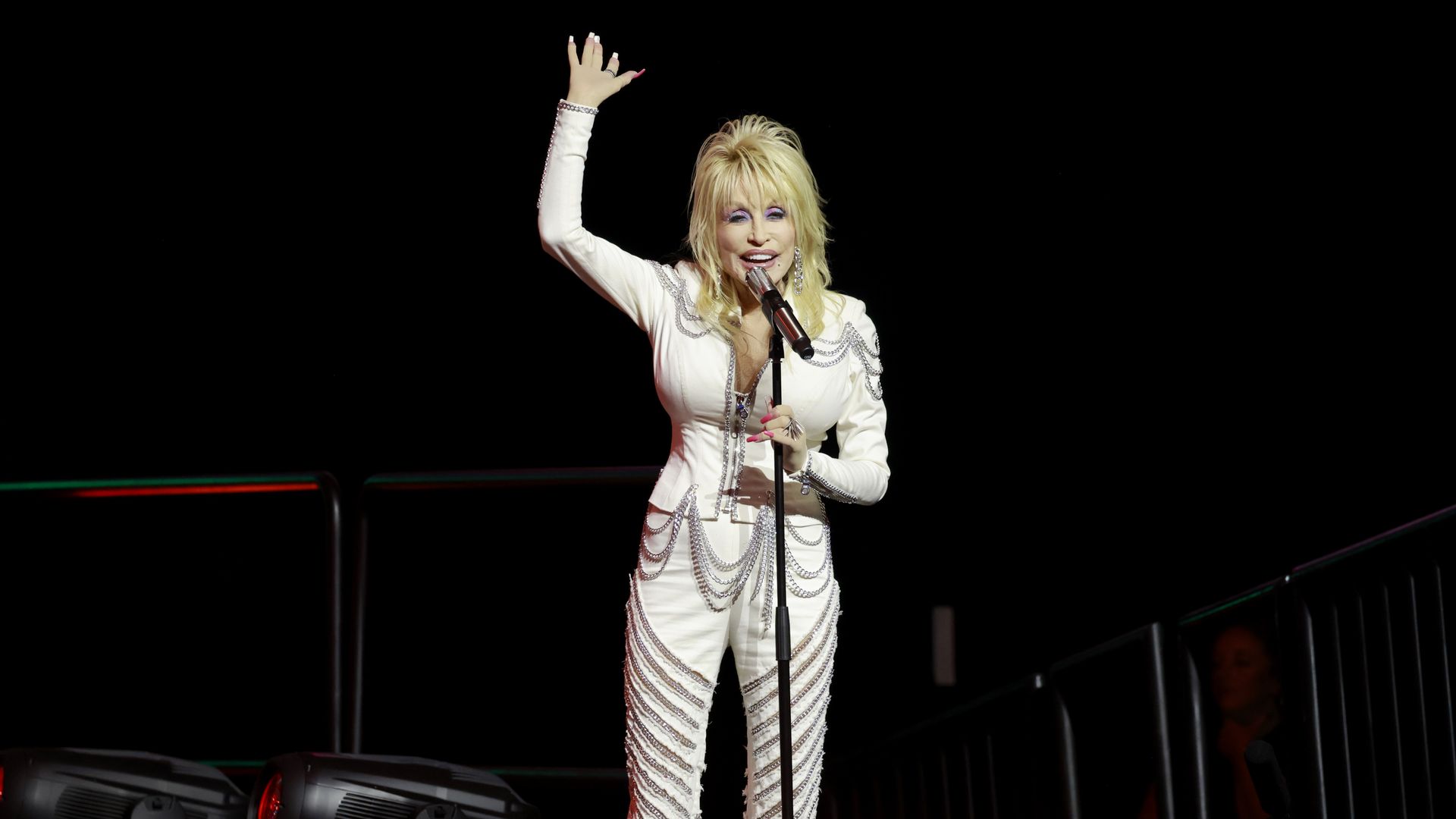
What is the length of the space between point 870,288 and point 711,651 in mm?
1634

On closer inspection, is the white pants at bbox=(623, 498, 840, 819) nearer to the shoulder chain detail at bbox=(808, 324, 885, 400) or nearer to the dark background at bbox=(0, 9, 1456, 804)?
the shoulder chain detail at bbox=(808, 324, 885, 400)

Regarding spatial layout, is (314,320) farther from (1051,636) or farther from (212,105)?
(1051,636)

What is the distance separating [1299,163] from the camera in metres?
3.47

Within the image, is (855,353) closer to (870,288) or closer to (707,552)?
(707,552)

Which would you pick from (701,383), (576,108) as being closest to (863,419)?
(701,383)

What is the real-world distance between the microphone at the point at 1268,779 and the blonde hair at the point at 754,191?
36.4 inches

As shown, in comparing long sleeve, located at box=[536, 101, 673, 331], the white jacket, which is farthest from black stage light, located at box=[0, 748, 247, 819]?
long sleeve, located at box=[536, 101, 673, 331]

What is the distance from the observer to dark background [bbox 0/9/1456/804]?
3.50 meters

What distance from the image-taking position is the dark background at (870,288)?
350cm

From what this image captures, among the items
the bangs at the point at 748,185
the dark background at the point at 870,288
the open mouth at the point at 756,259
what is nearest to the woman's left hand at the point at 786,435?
the open mouth at the point at 756,259

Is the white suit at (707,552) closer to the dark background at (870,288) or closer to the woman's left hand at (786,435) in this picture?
the woman's left hand at (786,435)

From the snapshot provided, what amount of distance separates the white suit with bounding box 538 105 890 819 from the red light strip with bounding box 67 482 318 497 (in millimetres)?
1602

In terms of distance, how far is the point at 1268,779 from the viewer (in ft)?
6.33

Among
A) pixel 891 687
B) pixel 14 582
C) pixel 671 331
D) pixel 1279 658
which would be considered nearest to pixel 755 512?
pixel 671 331
